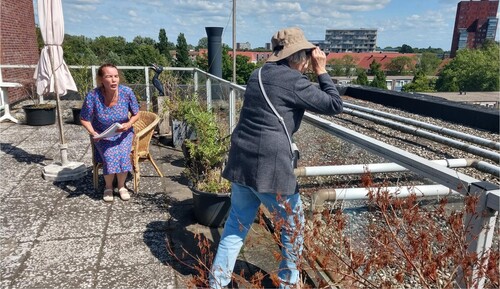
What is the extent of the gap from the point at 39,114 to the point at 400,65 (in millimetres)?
119177

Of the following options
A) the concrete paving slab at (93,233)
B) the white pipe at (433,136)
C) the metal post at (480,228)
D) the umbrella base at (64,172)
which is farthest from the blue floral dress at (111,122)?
the white pipe at (433,136)

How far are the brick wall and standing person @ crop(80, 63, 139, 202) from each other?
20.4 ft

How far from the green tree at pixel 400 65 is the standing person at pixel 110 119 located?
121 m

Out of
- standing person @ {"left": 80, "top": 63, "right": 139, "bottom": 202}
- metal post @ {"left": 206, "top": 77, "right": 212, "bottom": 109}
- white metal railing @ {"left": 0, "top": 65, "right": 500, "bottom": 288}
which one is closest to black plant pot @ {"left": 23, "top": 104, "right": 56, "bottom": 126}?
metal post @ {"left": 206, "top": 77, "right": 212, "bottom": 109}

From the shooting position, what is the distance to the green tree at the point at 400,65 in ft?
372

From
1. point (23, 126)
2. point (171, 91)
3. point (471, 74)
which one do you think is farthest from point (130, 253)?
point (471, 74)

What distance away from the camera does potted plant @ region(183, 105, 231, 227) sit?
3.32m

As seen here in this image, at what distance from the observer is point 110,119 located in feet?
12.9

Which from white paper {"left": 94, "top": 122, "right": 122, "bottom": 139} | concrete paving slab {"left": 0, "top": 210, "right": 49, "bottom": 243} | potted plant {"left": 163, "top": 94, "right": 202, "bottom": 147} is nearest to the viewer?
concrete paving slab {"left": 0, "top": 210, "right": 49, "bottom": 243}

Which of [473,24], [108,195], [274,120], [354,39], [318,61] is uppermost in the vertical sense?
[473,24]

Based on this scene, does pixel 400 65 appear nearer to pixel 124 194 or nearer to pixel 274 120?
pixel 124 194

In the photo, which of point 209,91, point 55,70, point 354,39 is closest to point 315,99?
point 55,70

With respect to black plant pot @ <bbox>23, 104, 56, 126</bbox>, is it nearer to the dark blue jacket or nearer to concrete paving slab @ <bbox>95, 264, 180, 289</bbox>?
concrete paving slab @ <bbox>95, 264, 180, 289</bbox>

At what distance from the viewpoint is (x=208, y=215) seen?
11.1ft
